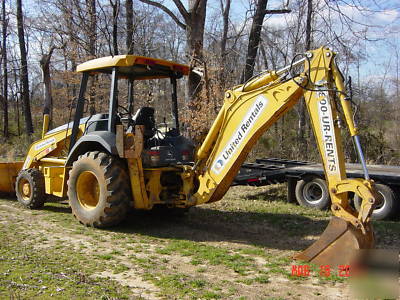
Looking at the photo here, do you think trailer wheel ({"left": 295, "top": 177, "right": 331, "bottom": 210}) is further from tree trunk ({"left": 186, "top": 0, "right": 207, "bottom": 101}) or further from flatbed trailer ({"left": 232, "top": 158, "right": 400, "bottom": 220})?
tree trunk ({"left": 186, "top": 0, "right": 207, "bottom": 101})

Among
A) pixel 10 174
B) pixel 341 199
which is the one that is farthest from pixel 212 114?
pixel 341 199

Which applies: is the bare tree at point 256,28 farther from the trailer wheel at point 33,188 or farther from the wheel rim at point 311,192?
the trailer wheel at point 33,188

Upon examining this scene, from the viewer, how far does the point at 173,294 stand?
163 inches

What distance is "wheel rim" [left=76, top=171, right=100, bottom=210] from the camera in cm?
727

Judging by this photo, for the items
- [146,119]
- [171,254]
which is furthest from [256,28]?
[171,254]

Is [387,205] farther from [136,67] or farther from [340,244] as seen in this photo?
[136,67]

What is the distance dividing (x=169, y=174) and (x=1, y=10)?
→ 2564 cm

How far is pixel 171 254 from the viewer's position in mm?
5609

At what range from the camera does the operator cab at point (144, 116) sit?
6879mm

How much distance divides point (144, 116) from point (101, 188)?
147cm

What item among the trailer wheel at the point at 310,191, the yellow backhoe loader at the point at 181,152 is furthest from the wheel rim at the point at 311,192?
the yellow backhoe loader at the point at 181,152

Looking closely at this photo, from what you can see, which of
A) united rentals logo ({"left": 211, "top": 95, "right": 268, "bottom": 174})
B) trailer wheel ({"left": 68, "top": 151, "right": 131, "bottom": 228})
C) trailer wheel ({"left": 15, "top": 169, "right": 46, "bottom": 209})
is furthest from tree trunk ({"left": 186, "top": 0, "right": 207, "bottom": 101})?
united rentals logo ({"left": 211, "top": 95, "right": 268, "bottom": 174})

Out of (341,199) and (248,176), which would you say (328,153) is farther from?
(248,176)

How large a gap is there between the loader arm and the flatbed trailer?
9.97 ft
